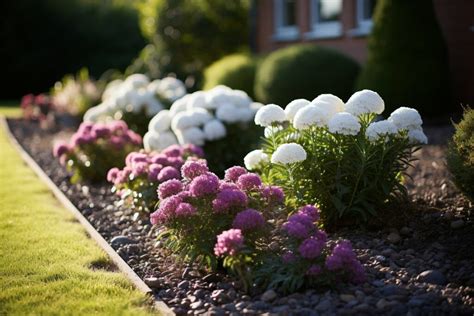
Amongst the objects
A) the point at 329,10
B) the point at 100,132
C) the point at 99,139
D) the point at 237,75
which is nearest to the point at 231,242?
the point at 100,132

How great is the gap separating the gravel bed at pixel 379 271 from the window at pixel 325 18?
794 centimetres

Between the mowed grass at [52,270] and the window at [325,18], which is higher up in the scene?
the window at [325,18]

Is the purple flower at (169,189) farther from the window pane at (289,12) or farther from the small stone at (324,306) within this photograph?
the window pane at (289,12)

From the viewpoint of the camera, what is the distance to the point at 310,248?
3883mm

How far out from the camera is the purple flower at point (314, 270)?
A: 392cm

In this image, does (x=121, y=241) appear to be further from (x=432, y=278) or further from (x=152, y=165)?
(x=432, y=278)

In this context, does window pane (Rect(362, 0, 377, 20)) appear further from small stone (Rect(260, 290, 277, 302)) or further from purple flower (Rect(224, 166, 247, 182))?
small stone (Rect(260, 290, 277, 302))

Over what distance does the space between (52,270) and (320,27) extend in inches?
436

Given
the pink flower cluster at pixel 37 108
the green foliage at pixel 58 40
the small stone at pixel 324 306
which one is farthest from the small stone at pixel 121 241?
the green foliage at pixel 58 40

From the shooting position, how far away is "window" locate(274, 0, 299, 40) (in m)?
15.6

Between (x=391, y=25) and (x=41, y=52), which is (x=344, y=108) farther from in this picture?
(x=41, y=52)

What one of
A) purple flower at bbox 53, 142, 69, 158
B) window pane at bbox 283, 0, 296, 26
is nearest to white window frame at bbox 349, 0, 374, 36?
window pane at bbox 283, 0, 296, 26

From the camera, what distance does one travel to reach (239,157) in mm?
7711

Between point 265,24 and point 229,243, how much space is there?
42.7 ft
